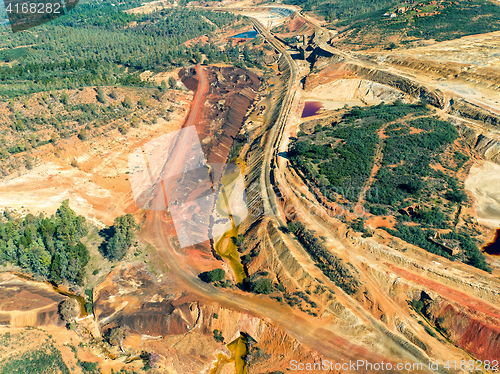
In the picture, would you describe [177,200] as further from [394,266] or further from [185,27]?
[185,27]

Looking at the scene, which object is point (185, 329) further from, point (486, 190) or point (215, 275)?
point (486, 190)

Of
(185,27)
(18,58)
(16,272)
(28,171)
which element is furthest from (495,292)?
(185,27)

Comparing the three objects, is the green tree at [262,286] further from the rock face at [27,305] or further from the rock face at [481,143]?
the rock face at [481,143]

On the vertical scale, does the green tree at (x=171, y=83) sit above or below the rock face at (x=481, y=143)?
above

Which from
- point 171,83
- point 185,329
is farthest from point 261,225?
point 171,83

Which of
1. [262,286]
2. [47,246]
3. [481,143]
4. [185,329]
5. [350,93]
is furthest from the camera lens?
[350,93]

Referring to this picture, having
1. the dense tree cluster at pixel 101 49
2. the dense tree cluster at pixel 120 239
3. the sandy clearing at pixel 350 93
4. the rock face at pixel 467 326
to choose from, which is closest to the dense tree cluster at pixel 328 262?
the rock face at pixel 467 326
